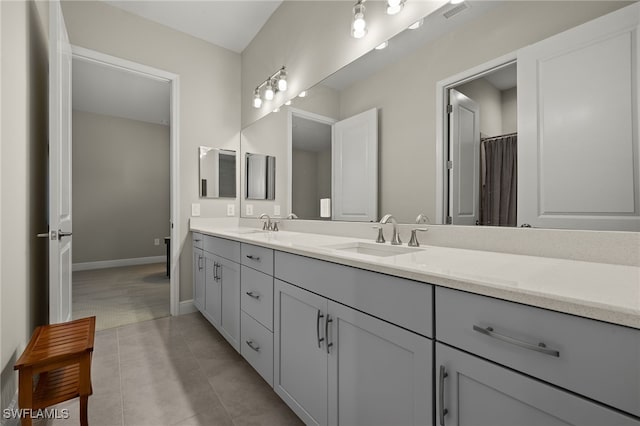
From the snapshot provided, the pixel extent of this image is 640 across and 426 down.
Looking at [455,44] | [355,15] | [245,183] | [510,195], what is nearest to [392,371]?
[510,195]

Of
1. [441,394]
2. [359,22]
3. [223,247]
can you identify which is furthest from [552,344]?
[223,247]

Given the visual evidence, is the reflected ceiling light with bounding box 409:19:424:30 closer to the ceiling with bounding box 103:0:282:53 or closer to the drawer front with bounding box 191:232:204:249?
the ceiling with bounding box 103:0:282:53

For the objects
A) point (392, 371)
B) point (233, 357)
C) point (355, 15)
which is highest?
point (355, 15)

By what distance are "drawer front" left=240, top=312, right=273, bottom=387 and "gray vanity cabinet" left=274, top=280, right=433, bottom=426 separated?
0.24ft

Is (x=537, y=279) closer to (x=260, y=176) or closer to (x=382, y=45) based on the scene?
(x=382, y=45)

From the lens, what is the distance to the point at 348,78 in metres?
1.79

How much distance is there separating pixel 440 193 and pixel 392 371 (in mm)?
826

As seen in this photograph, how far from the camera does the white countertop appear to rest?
0.50 meters

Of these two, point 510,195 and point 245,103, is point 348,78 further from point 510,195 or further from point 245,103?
point 245,103

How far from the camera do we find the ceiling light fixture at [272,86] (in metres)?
2.45

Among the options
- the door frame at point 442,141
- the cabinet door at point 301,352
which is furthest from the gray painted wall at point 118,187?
the door frame at point 442,141

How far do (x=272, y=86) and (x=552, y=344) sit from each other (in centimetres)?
259

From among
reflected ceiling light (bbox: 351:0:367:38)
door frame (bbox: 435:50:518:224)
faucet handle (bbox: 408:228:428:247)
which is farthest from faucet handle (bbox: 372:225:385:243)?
reflected ceiling light (bbox: 351:0:367:38)

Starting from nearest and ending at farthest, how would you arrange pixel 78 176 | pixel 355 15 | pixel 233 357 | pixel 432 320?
pixel 432 320, pixel 355 15, pixel 233 357, pixel 78 176
